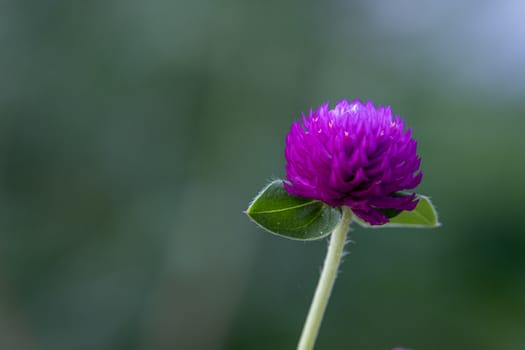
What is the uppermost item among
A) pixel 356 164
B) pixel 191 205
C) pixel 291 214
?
pixel 356 164

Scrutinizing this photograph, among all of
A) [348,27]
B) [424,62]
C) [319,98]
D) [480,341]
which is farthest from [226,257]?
[424,62]

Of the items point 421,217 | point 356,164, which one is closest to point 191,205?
point 421,217

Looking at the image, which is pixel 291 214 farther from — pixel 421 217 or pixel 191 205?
pixel 191 205

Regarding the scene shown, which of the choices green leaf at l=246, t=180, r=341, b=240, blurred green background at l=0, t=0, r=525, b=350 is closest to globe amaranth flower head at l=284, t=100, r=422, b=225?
green leaf at l=246, t=180, r=341, b=240

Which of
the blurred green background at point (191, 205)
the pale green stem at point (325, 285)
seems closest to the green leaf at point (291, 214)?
the pale green stem at point (325, 285)

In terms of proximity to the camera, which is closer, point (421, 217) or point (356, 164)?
point (356, 164)

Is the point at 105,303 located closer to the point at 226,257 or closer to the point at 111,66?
the point at 226,257

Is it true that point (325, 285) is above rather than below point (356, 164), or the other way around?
below
